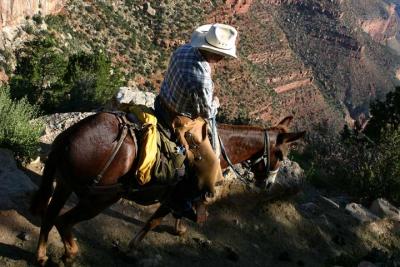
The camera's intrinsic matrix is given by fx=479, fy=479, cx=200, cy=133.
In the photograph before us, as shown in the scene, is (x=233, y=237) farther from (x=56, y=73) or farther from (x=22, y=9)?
(x=22, y=9)

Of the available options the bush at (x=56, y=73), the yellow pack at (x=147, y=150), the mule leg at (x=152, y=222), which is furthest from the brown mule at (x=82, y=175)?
the bush at (x=56, y=73)

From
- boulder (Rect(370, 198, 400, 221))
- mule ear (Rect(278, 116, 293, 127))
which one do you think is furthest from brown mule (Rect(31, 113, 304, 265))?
boulder (Rect(370, 198, 400, 221))

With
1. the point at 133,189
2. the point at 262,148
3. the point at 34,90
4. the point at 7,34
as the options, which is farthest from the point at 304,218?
the point at 7,34

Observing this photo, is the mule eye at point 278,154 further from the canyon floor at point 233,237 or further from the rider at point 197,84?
the canyon floor at point 233,237

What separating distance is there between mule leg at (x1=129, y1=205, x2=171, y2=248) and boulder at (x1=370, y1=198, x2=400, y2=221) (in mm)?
6048

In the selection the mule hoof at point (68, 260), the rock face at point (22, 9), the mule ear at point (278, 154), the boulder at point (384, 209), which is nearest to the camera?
the mule hoof at point (68, 260)

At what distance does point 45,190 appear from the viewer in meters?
5.37

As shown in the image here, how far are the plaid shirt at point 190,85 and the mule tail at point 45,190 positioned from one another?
1514mm

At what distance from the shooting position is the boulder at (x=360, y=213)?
1025 cm

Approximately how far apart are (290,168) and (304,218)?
6.22 ft

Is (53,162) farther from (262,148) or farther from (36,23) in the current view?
(36,23)

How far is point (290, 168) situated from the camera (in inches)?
443

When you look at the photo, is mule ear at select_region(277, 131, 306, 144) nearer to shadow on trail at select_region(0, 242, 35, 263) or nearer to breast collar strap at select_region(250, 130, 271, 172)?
breast collar strap at select_region(250, 130, 271, 172)

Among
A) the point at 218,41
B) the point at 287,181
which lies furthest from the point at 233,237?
the point at 218,41
